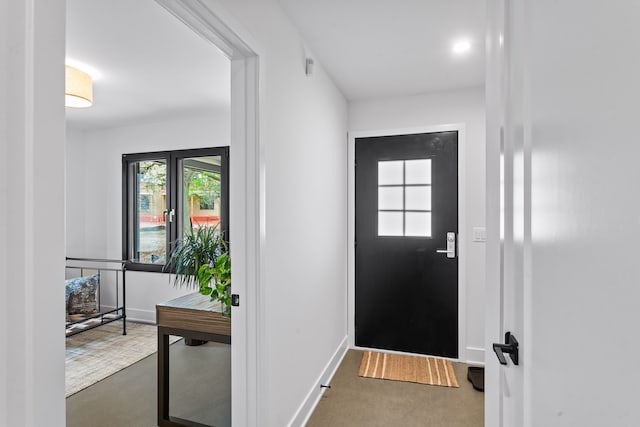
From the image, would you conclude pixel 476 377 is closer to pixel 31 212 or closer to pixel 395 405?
pixel 395 405

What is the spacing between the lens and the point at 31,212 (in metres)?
0.65

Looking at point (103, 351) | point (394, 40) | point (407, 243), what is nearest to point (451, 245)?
point (407, 243)

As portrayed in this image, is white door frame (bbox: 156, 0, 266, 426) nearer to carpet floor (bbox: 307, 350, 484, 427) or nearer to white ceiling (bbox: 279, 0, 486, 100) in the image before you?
white ceiling (bbox: 279, 0, 486, 100)

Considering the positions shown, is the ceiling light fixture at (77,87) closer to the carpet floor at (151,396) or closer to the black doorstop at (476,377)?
the carpet floor at (151,396)

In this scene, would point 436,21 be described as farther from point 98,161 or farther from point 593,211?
point 98,161

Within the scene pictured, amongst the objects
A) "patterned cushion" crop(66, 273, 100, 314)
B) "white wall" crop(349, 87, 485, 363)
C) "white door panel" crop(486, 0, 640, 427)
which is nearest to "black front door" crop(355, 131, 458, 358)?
Result: "white wall" crop(349, 87, 485, 363)

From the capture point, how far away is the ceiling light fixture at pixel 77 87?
2.37 meters

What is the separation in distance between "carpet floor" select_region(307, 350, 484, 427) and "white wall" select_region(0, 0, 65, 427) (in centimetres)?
178

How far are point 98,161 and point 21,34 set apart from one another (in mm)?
4341

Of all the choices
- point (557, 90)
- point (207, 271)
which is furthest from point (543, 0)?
point (207, 271)

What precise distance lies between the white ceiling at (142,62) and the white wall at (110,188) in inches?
11.2

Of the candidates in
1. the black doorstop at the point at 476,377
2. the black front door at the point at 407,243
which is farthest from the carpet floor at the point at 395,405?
the black front door at the point at 407,243

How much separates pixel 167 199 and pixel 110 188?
0.85 meters

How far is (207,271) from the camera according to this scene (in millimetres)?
1871
